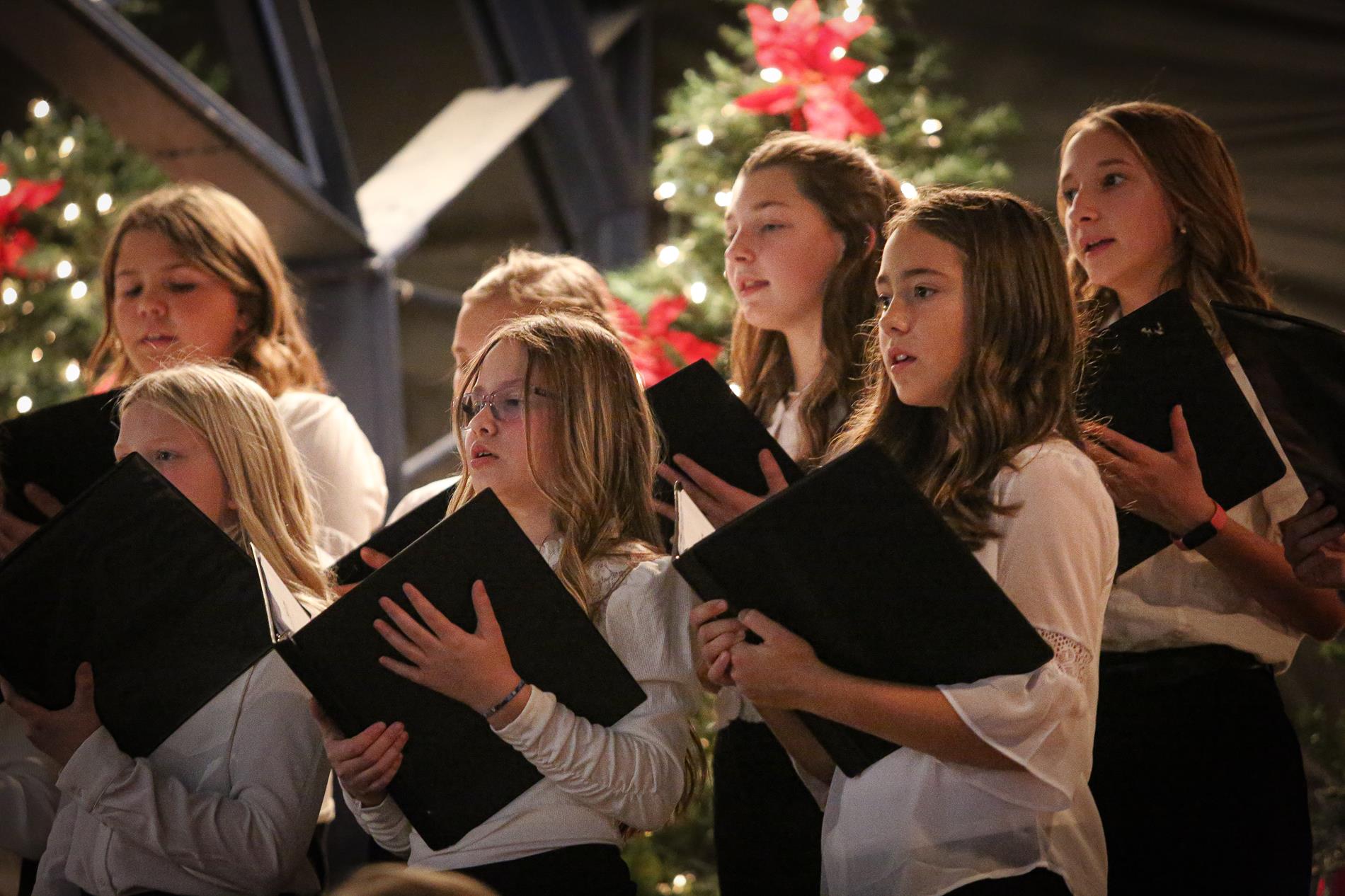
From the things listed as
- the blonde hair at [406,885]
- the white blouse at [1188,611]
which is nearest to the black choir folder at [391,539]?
the blonde hair at [406,885]

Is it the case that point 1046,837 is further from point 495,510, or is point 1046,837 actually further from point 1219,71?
Result: point 1219,71

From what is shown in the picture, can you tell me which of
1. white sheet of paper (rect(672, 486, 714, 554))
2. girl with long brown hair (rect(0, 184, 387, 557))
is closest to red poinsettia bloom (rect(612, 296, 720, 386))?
girl with long brown hair (rect(0, 184, 387, 557))

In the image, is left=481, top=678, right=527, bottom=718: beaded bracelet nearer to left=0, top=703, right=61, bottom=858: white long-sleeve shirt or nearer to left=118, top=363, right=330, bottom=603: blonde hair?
left=118, top=363, right=330, bottom=603: blonde hair

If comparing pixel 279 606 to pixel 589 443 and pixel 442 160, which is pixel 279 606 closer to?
pixel 589 443

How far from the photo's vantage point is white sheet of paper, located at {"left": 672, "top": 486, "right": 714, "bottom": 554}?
5.13 feet

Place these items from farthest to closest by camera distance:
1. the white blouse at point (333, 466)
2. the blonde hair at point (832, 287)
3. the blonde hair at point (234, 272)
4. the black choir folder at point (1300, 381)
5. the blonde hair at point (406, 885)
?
the blonde hair at point (234, 272) < the white blouse at point (333, 466) < the blonde hair at point (832, 287) < the black choir folder at point (1300, 381) < the blonde hair at point (406, 885)

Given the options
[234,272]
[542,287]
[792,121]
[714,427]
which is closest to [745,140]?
[792,121]

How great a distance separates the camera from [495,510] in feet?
4.90

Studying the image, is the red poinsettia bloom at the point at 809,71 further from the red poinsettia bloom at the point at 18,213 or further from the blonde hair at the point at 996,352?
the red poinsettia bloom at the point at 18,213

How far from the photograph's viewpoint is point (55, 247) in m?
4.07

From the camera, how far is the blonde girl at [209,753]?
1636 mm

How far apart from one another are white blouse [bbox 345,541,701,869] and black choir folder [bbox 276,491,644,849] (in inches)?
1.0

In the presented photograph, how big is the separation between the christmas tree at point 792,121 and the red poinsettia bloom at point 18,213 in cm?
161

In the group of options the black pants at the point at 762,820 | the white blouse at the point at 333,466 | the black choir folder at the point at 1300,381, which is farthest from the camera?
the white blouse at the point at 333,466
